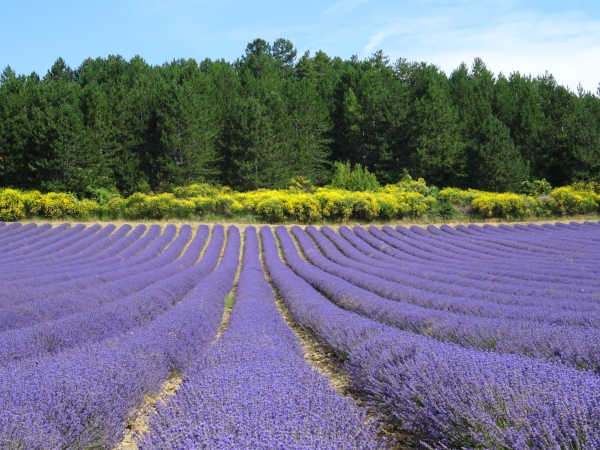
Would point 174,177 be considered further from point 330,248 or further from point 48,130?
point 330,248

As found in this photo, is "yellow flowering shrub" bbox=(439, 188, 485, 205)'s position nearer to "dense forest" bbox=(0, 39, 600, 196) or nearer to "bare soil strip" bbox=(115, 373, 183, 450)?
"dense forest" bbox=(0, 39, 600, 196)

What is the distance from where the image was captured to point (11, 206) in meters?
25.0

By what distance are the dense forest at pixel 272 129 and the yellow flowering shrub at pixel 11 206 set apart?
11.2 feet

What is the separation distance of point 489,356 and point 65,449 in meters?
3.03

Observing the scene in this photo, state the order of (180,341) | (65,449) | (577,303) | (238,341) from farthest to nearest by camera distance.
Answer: (577,303), (180,341), (238,341), (65,449)

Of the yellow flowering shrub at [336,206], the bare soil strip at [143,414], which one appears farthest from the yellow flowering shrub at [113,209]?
the bare soil strip at [143,414]

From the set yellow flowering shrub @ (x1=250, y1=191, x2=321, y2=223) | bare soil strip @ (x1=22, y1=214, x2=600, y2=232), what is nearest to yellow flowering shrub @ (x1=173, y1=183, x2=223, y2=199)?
bare soil strip @ (x1=22, y1=214, x2=600, y2=232)

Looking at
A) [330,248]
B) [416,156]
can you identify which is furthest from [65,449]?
[416,156]

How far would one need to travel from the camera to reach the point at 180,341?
5.00 metres

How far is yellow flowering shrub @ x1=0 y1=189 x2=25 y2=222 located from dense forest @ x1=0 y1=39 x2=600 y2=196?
342 cm

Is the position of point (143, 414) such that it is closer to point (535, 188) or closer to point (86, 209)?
point (86, 209)

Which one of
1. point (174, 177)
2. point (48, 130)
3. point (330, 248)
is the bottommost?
point (330, 248)

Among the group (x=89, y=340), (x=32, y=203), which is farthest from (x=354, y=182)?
(x=89, y=340)

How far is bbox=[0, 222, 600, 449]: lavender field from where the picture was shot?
90.0 inches
